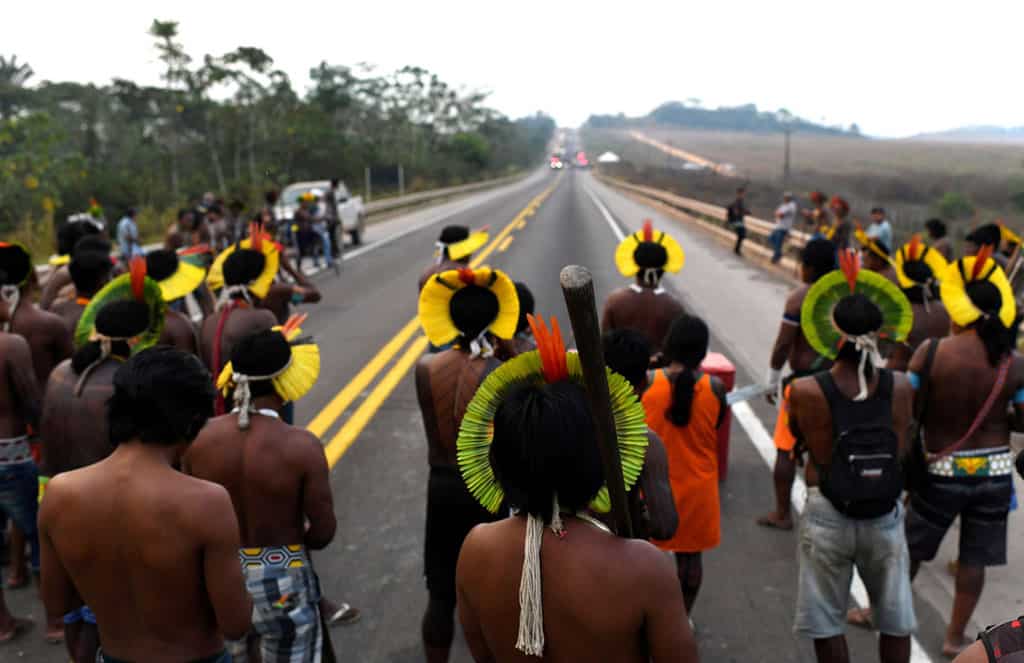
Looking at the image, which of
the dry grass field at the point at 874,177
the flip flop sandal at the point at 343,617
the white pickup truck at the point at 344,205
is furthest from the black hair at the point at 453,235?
the dry grass field at the point at 874,177

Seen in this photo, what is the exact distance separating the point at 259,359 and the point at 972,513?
3.65m

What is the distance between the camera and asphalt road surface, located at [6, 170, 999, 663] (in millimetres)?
4520

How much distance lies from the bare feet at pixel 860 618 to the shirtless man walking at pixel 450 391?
2.25 meters

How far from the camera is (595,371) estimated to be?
175 centimetres

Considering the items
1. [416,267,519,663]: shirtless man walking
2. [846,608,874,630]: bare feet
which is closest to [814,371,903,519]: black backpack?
[846,608,874,630]: bare feet

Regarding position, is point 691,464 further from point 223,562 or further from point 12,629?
point 12,629

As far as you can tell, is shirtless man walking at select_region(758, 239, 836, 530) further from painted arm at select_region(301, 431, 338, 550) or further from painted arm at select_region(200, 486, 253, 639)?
painted arm at select_region(200, 486, 253, 639)

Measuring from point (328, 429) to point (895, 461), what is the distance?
17.9 ft

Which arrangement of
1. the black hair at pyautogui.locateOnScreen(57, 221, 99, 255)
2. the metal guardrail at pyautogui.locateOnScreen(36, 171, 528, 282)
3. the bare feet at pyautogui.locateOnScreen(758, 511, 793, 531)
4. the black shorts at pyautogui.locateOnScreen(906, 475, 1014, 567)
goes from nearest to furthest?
the black shorts at pyautogui.locateOnScreen(906, 475, 1014, 567) < the bare feet at pyautogui.locateOnScreen(758, 511, 793, 531) < the black hair at pyautogui.locateOnScreen(57, 221, 99, 255) < the metal guardrail at pyautogui.locateOnScreen(36, 171, 528, 282)

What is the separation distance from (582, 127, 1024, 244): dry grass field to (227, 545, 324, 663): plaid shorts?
2439 cm

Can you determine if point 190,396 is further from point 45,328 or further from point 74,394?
point 45,328

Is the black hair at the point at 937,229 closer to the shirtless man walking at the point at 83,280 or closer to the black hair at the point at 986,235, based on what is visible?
the black hair at the point at 986,235

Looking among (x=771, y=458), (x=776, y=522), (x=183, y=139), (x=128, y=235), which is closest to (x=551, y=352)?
(x=776, y=522)

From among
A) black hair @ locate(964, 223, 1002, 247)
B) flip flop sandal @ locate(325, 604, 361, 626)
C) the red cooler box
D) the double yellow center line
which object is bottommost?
flip flop sandal @ locate(325, 604, 361, 626)
